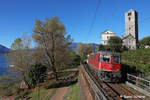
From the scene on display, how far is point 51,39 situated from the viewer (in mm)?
22891

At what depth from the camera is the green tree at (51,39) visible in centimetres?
2258

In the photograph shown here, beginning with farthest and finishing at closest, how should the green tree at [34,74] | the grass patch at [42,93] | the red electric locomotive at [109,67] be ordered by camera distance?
the green tree at [34,74], the grass patch at [42,93], the red electric locomotive at [109,67]

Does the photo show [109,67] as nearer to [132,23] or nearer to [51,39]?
[51,39]

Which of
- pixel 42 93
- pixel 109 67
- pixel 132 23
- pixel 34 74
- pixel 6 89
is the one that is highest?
pixel 132 23

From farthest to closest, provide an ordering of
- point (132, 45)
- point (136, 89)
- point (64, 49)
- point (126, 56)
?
point (132, 45) < point (64, 49) < point (126, 56) < point (136, 89)

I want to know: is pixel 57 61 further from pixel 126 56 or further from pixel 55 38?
pixel 126 56

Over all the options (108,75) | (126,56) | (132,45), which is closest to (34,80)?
(108,75)

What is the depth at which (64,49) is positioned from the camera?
950 inches

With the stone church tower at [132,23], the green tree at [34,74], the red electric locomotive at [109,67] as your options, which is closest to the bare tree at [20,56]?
the green tree at [34,74]

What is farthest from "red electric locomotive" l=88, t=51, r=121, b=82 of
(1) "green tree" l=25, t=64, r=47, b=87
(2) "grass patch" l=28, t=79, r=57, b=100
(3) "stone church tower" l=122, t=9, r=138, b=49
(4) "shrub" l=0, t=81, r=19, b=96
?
(3) "stone church tower" l=122, t=9, r=138, b=49

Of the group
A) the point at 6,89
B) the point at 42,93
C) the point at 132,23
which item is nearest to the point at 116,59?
the point at 42,93

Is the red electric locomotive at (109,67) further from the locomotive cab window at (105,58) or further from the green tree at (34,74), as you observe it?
the green tree at (34,74)

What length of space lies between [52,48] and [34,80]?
795 centimetres

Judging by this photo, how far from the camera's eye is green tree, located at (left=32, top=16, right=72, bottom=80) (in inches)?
889
